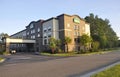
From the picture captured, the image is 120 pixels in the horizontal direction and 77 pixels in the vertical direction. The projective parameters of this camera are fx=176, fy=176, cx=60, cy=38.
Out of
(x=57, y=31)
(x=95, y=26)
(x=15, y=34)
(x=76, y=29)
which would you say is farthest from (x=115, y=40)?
(x=15, y=34)

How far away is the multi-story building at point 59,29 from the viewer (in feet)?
207

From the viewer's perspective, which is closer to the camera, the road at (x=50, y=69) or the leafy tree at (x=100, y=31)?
the road at (x=50, y=69)

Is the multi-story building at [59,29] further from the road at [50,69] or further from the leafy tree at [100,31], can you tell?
the road at [50,69]

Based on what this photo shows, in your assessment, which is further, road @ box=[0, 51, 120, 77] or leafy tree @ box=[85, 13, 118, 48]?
leafy tree @ box=[85, 13, 118, 48]

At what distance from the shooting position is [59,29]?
6438 cm

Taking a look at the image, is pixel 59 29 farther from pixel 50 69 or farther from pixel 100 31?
pixel 50 69

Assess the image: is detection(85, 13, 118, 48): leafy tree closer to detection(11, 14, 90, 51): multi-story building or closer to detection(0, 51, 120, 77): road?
detection(11, 14, 90, 51): multi-story building

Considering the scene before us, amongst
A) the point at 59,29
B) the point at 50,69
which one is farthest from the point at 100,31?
the point at 50,69

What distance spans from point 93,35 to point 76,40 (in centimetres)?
2084

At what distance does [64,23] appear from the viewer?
62125mm

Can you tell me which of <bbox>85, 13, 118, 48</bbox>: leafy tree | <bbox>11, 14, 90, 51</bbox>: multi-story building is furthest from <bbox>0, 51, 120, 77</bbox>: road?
<bbox>85, 13, 118, 48</bbox>: leafy tree

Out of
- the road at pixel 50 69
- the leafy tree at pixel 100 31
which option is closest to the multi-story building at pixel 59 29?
the leafy tree at pixel 100 31

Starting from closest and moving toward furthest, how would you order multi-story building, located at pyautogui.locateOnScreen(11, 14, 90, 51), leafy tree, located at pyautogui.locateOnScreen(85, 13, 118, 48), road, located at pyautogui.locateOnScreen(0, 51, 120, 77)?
road, located at pyautogui.locateOnScreen(0, 51, 120, 77) < multi-story building, located at pyautogui.locateOnScreen(11, 14, 90, 51) < leafy tree, located at pyautogui.locateOnScreen(85, 13, 118, 48)

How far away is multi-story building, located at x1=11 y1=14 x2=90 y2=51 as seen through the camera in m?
63.1
